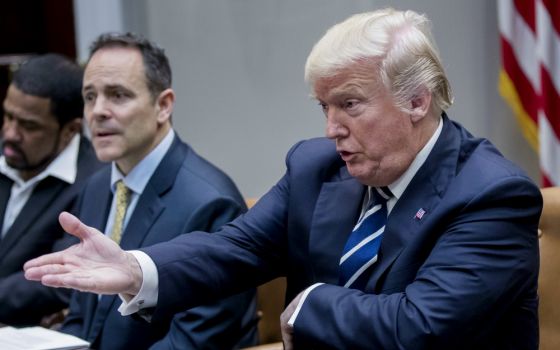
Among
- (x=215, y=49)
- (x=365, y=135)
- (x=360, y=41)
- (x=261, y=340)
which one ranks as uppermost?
(x=360, y=41)

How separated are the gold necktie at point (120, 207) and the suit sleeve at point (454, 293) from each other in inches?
44.3

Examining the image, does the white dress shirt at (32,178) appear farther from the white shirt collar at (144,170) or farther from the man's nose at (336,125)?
the man's nose at (336,125)

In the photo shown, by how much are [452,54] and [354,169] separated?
5.96ft

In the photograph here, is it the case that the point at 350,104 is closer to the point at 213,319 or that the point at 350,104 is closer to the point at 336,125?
the point at 336,125

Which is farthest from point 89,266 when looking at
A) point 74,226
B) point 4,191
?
point 4,191

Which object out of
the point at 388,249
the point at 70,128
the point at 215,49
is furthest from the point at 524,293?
the point at 215,49

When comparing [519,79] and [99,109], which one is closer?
[99,109]

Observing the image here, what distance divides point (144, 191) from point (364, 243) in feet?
3.27

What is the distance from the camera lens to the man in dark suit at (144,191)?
294 centimetres

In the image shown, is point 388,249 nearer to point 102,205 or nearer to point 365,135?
point 365,135

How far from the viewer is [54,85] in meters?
3.82

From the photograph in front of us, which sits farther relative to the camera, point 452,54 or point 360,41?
point 452,54

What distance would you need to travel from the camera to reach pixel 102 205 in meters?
3.30

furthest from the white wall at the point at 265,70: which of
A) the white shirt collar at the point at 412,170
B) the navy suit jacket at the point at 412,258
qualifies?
the white shirt collar at the point at 412,170
